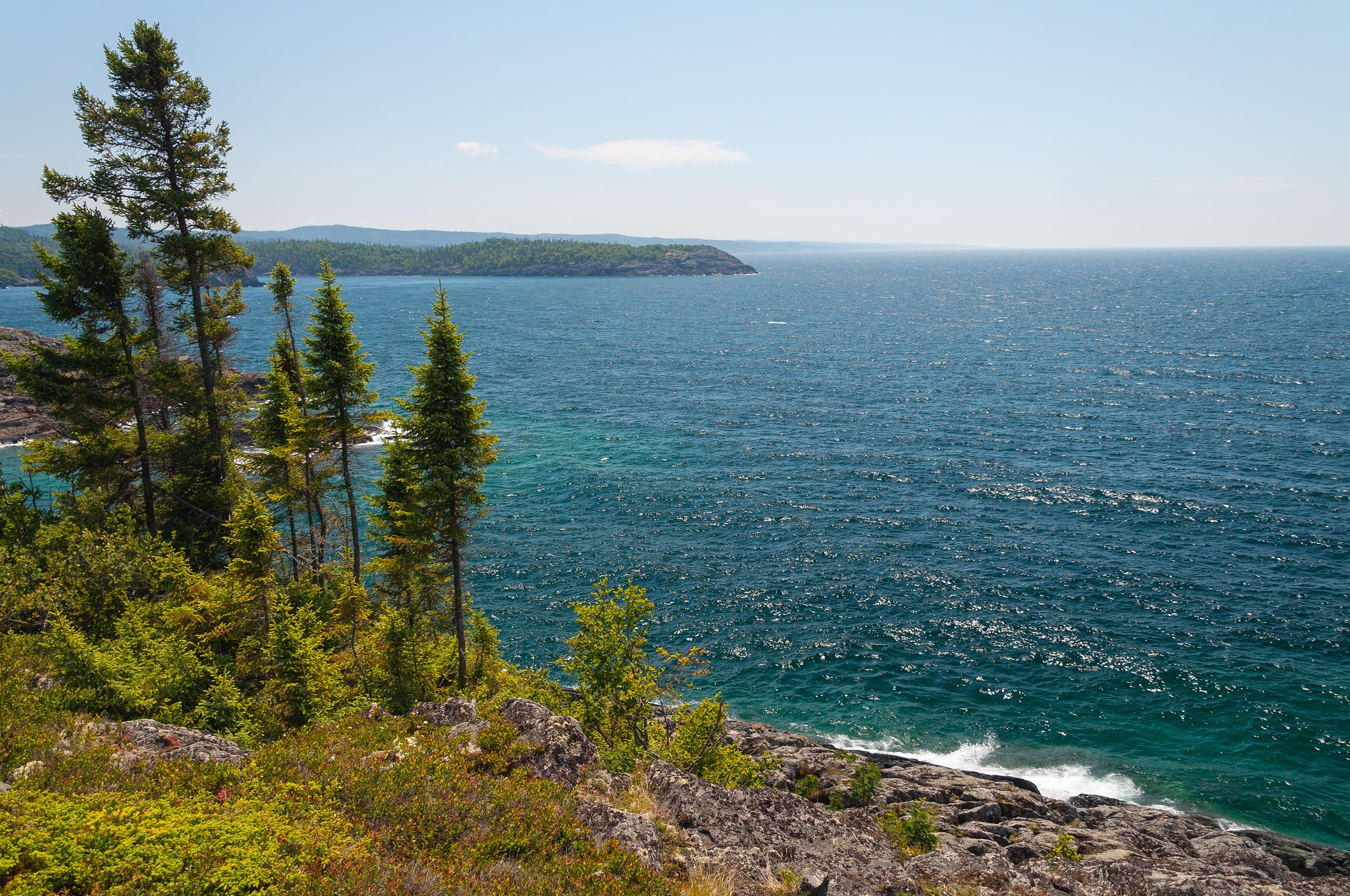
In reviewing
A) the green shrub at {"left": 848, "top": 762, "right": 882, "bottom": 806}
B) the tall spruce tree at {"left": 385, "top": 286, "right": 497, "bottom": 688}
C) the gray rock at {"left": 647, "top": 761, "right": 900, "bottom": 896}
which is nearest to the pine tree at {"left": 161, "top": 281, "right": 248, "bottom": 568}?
the tall spruce tree at {"left": 385, "top": 286, "right": 497, "bottom": 688}

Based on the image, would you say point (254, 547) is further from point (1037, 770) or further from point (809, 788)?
point (1037, 770)

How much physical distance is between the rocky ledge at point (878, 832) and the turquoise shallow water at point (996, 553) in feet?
10.4

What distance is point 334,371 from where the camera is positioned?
2759cm

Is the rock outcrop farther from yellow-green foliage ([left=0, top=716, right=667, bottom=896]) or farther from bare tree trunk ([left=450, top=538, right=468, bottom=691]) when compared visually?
yellow-green foliage ([left=0, top=716, right=667, bottom=896])

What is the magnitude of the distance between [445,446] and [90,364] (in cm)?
1738

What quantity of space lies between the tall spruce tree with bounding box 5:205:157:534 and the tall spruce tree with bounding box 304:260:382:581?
26.3ft

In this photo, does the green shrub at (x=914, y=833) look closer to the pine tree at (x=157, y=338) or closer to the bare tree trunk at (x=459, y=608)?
the bare tree trunk at (x=459, y=608)

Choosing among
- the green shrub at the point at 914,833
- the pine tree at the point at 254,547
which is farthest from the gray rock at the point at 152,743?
the green shrub at the point at 914,833

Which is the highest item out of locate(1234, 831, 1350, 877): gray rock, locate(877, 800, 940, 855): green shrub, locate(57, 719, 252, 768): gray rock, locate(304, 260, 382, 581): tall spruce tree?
locate(304, 260, 382, 581): tall spruce tree

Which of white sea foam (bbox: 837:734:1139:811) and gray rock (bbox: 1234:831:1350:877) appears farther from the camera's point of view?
white sea foam (bbox: 837:734:1139:811)

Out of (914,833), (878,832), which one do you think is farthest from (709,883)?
(914,833)

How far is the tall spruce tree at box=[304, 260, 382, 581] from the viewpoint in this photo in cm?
2734

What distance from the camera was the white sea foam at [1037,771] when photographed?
2669 cm

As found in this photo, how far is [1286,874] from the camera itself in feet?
68.3
